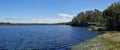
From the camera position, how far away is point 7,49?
4250cm

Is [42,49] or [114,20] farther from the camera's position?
[114,20]

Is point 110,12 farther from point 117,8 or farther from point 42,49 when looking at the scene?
point 42,49

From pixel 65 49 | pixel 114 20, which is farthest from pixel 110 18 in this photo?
pixel 65 49

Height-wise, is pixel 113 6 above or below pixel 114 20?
above

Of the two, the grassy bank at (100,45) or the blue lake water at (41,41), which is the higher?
the grassy bank at (100,45)

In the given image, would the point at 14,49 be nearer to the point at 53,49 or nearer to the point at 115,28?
the point at 53,49

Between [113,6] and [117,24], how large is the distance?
10684mm

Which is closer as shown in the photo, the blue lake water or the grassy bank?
the grassy bank

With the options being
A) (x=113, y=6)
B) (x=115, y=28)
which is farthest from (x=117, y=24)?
(x=113, y=6)

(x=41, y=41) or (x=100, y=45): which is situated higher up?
(x=100, y=45)

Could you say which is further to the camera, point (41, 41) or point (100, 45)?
point (41, 41)

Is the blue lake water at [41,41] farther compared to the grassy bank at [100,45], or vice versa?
the blue lake water at [41,41]

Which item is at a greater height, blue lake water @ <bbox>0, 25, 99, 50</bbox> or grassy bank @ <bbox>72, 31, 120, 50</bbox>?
grassy bank @ <bbox>72, 31, 120, 50</bbox>

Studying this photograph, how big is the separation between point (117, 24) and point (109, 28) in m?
4.77
